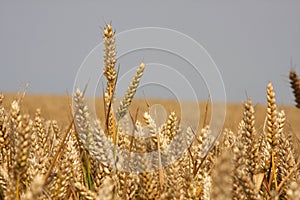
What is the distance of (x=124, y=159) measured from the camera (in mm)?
1391

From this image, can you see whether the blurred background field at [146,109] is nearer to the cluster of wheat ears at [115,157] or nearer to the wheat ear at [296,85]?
the cluster of wheat ears at [115,157]

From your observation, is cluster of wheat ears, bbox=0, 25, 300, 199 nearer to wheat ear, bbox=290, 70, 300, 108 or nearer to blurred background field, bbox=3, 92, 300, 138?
wheat ear, bbox=290, 70, 300, 108

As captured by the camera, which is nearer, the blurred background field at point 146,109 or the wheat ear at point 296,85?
the wheat ear at point 296,85

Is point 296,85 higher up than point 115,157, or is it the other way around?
point 296,85

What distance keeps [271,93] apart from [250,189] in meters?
0.50

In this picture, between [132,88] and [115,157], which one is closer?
[115,157]

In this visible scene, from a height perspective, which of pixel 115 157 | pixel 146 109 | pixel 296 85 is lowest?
pixel 115 157

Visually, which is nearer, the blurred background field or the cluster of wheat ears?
the cluster of wheat ears

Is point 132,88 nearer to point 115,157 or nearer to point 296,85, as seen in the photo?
point 115,157

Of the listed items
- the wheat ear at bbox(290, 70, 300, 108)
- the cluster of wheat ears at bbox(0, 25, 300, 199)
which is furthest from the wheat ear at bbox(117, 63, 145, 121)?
the wheat ear at bbox(290, 70, 300, 108)

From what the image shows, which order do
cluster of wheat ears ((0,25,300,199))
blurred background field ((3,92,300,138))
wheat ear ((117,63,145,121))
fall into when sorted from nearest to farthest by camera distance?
cluster of wheat ears ((0,25,300,199))
wheat ear ((117,63,145,121))
blurred background field ((3,92,300,138))

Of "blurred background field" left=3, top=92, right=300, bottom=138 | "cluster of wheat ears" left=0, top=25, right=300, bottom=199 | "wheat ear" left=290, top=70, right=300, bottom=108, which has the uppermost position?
"blurred background field" left=3, top=92, right=300, bottom=138

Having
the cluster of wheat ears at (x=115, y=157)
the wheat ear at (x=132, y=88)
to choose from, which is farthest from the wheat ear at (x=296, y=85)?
the wheat ear at (x=132, y=88)

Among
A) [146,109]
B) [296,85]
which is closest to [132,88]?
[296,85]
